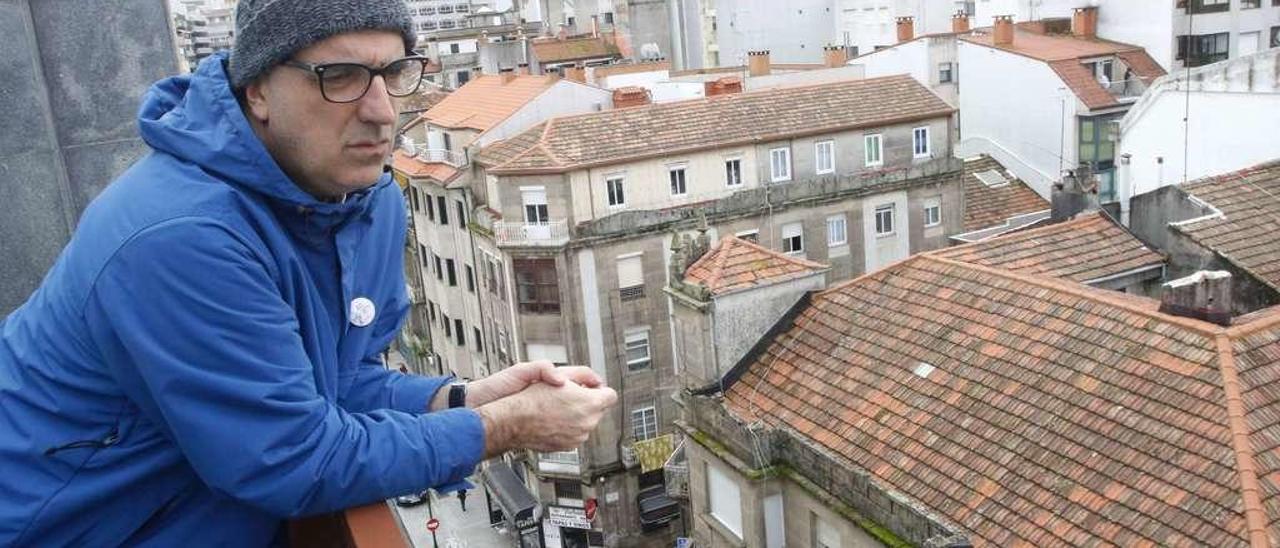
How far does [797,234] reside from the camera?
33.2m

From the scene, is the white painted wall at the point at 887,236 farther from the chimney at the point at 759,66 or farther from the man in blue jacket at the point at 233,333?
the man in blue jacket at the point at 233,333

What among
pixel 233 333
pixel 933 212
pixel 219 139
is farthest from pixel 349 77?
pixel 933 212

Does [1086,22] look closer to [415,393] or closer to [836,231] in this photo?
[836,231]

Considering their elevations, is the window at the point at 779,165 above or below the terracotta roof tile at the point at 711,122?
below

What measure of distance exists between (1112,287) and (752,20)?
47139mm

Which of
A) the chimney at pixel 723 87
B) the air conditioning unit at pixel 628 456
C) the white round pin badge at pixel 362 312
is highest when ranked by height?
the white round pin badge at pixel 362 312

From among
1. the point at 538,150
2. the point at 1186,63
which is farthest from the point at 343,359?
the point at 1186,63

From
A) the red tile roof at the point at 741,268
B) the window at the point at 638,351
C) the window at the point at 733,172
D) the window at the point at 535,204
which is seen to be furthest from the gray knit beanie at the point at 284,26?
the window at the point at 638,351

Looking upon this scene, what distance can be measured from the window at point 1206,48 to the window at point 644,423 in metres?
26.7

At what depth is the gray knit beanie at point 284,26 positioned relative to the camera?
349 centimetres

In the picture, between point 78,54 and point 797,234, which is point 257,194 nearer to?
point 78,54

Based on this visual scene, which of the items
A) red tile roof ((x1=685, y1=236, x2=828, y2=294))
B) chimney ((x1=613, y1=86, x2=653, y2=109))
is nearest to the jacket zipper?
red tile roof ((x1=685, y1=236, x2=828, y2=294))

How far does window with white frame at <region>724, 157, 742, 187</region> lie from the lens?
32.2 metres

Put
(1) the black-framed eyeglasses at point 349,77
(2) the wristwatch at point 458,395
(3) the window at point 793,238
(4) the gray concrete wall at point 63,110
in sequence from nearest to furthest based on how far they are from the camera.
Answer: (1) the black-framed eyeglasses at point 349,77, (2) the wristwatch at point 458,395, (4) the gray concrete wall at point 63,110, (3) the window at point 793,238
